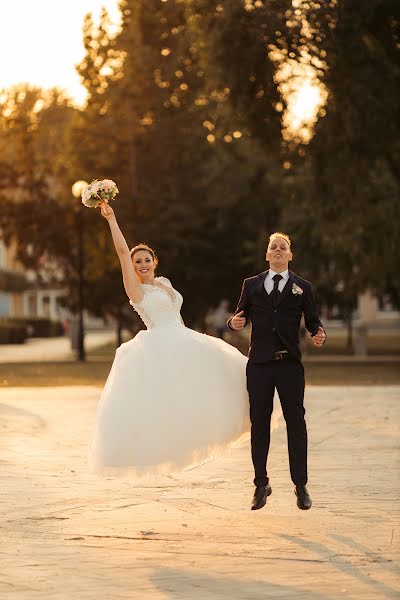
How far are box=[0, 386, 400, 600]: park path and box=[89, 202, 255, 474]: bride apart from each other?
0.41m

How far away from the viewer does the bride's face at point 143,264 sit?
1066 centimetres

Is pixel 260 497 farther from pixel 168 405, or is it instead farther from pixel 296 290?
pixel 296 290

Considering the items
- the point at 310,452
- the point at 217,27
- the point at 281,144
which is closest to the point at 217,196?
the point at 281,144

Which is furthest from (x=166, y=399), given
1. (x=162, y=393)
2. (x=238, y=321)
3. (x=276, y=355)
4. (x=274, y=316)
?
(x=274, y=316)

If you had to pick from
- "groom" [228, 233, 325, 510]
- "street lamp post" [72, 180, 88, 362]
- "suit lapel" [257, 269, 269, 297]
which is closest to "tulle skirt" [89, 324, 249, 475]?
"groom" [228, 233, 325, 510]

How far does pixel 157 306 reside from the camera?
35.0 ft

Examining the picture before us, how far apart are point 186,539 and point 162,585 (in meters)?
1.55

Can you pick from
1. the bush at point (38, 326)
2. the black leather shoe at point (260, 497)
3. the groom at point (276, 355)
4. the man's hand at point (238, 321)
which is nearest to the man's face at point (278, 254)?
the groom at point (276, 355)

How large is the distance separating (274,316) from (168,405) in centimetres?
99

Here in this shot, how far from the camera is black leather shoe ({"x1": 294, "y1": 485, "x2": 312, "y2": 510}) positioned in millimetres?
10070

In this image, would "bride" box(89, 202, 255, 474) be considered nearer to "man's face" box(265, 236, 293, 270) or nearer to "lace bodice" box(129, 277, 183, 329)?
"lace bodice" box(129, 277, 183, 329)

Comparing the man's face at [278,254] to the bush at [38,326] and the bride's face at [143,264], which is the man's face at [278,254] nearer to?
the bride's face at [143,264]

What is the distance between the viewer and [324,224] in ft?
126

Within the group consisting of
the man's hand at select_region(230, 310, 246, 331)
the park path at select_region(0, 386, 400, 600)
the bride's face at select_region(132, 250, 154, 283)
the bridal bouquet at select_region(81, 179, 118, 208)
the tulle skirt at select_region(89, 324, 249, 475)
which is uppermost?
the bridal bouquet at select_region(81, 179, 118, 208)
